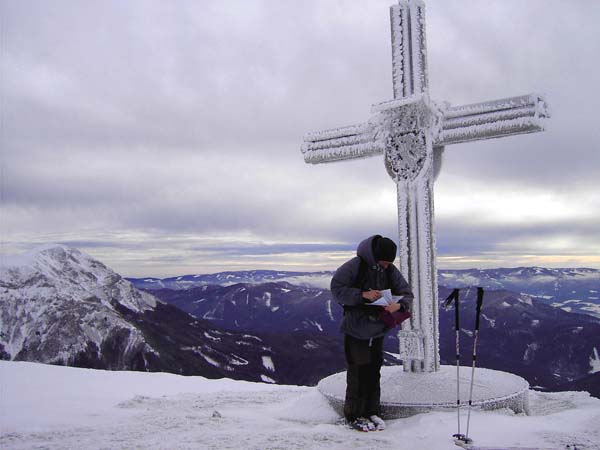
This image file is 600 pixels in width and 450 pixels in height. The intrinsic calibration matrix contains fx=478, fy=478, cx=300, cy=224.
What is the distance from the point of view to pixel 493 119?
246 inches

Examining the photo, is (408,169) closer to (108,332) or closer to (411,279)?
(411,279)

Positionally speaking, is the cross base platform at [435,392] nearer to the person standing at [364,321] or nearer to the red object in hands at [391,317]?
the person standing at [364,321]

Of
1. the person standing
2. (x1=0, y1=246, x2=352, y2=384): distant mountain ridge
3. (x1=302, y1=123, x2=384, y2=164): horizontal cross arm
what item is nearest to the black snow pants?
the person standing

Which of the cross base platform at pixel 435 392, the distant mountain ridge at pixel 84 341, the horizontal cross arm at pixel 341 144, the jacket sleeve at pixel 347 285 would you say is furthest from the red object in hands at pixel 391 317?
the distant mountain ridge at pixel 84 341

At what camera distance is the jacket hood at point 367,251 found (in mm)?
5406

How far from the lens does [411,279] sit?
6.56m

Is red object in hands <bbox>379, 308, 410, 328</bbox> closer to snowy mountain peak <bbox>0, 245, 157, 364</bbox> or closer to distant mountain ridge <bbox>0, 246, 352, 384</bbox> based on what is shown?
distant mountain ridge <bbox>0, 246, 352, 384</bbox>

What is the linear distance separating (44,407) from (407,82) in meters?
6.65

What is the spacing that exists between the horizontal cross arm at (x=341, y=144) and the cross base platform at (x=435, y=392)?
321cm

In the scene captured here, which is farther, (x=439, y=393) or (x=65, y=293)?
(x=65, y=293)

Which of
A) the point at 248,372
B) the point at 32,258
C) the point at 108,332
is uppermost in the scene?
the point at 32,258

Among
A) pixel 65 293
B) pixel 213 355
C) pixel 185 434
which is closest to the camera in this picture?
pixel 185 434

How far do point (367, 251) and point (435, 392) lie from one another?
2.01 metres

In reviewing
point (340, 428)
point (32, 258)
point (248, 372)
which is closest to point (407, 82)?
point (340, 428)
